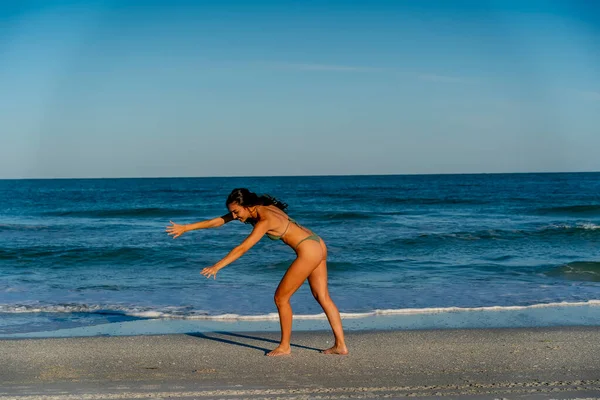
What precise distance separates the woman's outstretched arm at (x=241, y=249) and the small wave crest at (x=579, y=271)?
8611mm

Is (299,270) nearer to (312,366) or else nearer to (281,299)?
(281,299)

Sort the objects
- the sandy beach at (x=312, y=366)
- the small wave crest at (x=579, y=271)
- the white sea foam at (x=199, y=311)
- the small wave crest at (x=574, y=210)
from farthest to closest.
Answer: the small wave crest at (x=574, y=210) < the small wave crest at (x=579, y=271) < the white sea foam at (x=199, y=311) < the sandy beach at (x=312, y=366)

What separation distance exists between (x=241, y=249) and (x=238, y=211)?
427 mm

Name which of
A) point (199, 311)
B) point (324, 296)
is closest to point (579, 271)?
point (199, 311)

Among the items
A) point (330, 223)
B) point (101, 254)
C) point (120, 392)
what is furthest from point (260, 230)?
point (330, 223)

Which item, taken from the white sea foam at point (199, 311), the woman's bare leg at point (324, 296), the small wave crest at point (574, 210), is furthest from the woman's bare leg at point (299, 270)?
the small wave crest at point (574, 210)

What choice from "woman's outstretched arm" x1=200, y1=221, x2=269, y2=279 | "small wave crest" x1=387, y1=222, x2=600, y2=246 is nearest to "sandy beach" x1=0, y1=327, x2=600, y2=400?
"woman's outstretched arm" x1=200, y1=221, x2=269, y2=279

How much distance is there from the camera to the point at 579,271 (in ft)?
45.1

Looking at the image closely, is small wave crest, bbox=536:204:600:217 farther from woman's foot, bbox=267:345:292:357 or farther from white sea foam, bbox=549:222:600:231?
woman's foot, bbox=267:345:292:357

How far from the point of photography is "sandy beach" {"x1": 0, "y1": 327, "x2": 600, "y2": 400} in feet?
17.3

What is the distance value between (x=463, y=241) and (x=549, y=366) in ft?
44.7

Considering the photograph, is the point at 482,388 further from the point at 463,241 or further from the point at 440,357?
the point at 463,241

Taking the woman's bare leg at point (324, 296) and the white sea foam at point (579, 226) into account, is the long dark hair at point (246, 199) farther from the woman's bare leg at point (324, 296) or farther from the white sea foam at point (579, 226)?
the white sea foam at point (579, 226)

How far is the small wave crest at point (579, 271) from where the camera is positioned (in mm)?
12977
